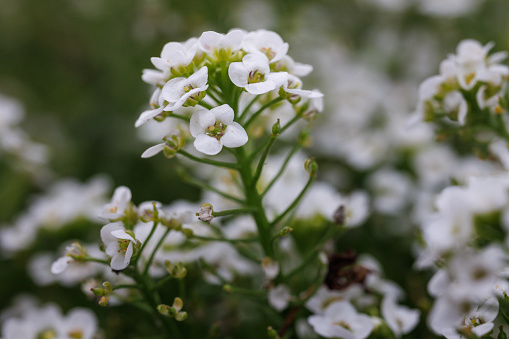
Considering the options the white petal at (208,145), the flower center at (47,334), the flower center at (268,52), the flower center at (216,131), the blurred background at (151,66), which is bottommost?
the flower center at (47,334)

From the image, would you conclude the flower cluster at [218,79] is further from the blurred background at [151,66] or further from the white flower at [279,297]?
the blurred background at [151,66]

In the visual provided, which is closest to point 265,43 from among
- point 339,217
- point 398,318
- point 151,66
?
point 339,217

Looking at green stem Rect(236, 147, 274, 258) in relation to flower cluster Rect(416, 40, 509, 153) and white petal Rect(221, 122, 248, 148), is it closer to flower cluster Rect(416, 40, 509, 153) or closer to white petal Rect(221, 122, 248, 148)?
white petal Rect(221, 122, 248, 148)

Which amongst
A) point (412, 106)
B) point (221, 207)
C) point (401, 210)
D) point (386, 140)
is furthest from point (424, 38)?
point (221, 207)

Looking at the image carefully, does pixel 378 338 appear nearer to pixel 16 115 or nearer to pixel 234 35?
pixel 234 35

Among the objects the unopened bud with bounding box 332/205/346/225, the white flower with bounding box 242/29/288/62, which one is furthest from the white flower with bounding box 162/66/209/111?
the unopened bud with bounding box 332/205/346/225

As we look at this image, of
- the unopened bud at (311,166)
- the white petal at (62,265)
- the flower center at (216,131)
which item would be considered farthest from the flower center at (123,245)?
the unopened bud at (311,166)

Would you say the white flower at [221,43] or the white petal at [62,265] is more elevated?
the white flower at [221,43]

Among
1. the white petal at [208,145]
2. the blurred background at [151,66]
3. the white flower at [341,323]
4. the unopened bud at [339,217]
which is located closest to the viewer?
the white petal at [208,145]
